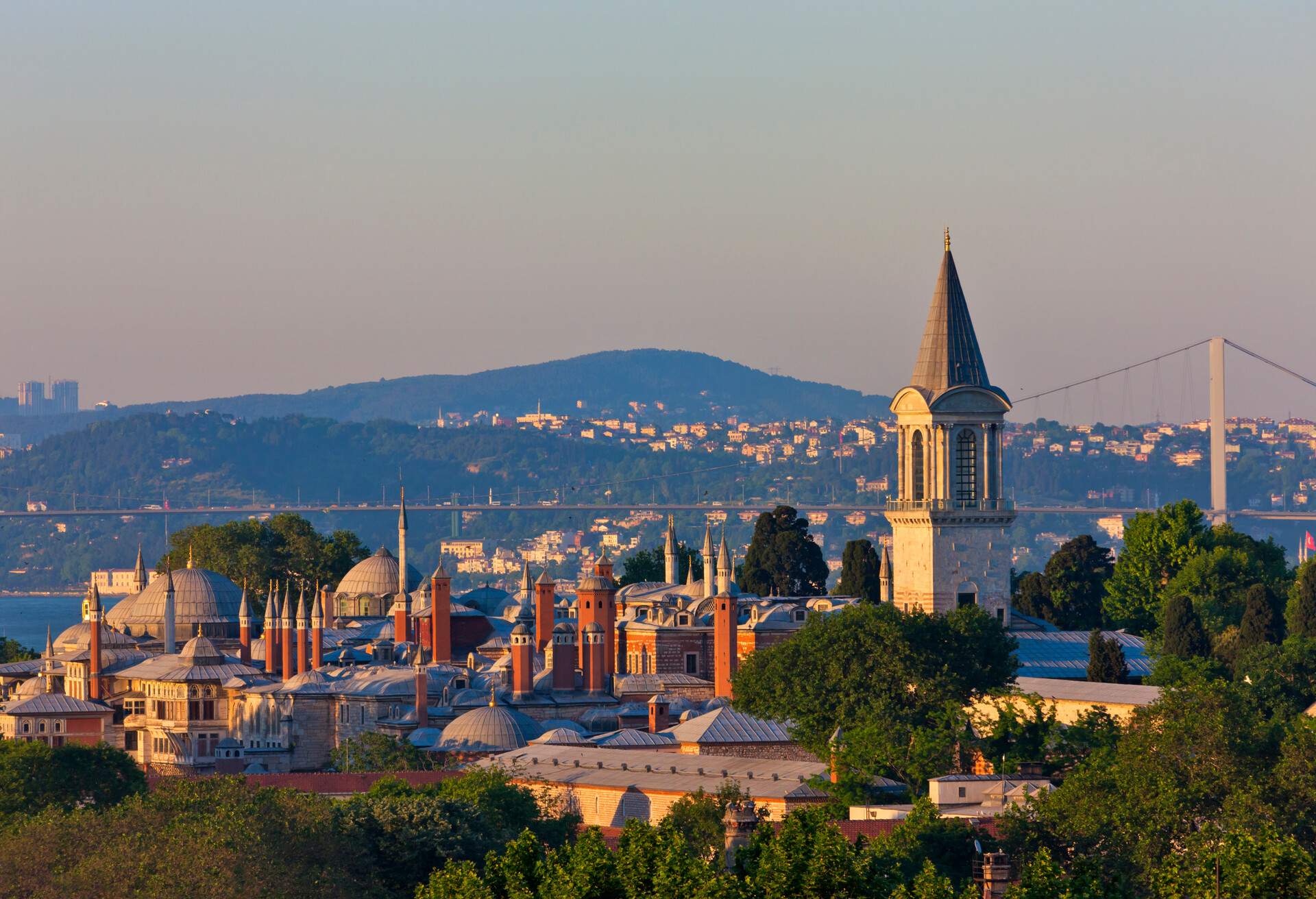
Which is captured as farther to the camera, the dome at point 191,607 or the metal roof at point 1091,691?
the dome at point 191,607

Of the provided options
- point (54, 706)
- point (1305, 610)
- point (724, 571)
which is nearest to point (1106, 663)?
point (1305, 610)

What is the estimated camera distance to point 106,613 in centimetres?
7950

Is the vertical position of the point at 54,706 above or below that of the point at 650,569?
below

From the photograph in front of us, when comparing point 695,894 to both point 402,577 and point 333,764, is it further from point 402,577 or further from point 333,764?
point 402,577

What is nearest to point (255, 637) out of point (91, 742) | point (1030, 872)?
point (91, 742)

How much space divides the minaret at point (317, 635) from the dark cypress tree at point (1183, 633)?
2026cm

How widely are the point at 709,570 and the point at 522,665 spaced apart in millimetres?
9921

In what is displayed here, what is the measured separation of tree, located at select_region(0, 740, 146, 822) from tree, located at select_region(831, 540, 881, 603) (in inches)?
907

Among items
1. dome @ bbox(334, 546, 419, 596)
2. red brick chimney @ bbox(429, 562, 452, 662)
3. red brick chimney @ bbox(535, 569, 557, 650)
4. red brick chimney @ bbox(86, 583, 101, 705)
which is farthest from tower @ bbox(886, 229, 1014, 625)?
dome @ bbox(334, 546, 419, 596)

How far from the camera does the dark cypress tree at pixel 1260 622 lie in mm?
59875

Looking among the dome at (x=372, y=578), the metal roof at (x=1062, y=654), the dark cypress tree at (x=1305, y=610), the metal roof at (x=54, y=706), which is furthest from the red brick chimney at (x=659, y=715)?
the dome at (x=372, y=578)

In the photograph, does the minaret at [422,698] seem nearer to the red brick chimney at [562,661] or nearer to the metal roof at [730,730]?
the red brick chimney at [562,661]

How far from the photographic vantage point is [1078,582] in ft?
232

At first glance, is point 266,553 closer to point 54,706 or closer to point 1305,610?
point 54,706
